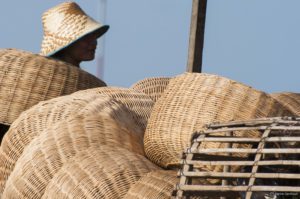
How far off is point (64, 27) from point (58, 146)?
86.9 inches

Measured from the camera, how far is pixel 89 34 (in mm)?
9531

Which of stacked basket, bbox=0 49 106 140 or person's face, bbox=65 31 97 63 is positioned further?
person's face, bbox=65 31 97 63

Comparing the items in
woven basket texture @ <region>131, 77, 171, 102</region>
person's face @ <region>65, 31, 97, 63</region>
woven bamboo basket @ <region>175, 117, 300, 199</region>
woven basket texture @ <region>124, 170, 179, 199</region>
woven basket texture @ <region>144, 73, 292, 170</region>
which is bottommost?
woven basket texture @ <region>131, 77, 171, 102</region>

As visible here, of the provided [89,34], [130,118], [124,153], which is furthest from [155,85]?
[124,153]

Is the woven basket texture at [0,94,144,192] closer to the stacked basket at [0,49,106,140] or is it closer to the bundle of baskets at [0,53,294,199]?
the bundle of baskets at [0,53,294,199]

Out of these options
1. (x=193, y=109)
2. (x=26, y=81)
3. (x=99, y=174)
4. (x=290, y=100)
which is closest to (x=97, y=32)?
(x=26, y=81)

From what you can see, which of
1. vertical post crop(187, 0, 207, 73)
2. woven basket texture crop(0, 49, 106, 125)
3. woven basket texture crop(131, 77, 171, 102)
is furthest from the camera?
vertical post crop(187, 0, 207, 73)

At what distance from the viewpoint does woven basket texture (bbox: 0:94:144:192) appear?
25.9 feet

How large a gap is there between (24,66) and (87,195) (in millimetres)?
2320

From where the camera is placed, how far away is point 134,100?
8406 mm

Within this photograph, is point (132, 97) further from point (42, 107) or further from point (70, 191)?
point (70, 191)

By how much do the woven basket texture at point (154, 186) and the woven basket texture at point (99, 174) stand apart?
111mm

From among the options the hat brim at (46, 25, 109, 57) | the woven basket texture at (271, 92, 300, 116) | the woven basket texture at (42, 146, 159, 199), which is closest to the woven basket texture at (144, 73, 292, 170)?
the woven basket texture at (42, 146, 159, 199)

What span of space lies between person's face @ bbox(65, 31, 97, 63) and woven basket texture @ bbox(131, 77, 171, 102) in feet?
1.43
